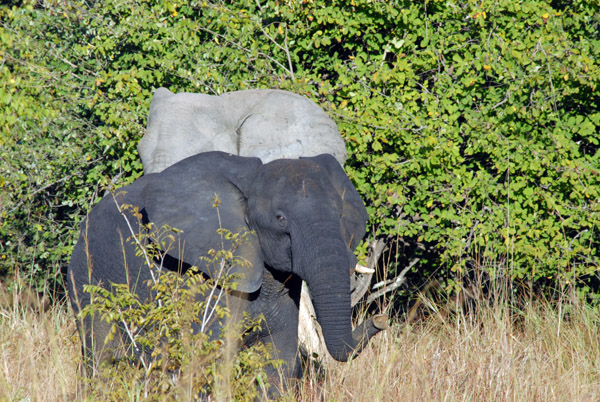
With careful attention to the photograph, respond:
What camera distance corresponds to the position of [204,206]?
4.69 meters

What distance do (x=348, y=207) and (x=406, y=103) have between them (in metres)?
2.19

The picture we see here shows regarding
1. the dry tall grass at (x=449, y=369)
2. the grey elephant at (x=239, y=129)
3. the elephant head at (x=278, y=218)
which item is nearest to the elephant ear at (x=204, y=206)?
the elephant head at (x=278, y=218)

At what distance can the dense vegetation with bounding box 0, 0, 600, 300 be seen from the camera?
21.2 feet

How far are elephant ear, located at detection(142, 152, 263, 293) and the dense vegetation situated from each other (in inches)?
69.3

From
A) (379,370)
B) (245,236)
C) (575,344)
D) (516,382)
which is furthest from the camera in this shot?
(575,344)

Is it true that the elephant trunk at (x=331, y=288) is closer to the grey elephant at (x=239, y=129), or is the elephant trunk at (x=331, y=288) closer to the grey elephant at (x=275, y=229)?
the grey elephant at (x=275, y=229)

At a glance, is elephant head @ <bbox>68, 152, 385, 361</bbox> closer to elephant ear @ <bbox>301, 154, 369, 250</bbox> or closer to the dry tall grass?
elephant ear @ <bbox>301, 154, 369, 250</bbox>

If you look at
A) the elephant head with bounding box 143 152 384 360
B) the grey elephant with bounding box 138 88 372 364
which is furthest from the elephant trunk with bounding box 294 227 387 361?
the grey elephant with bounding box 138 88 372 364

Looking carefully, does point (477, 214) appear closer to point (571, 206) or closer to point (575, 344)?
point (571, 206)

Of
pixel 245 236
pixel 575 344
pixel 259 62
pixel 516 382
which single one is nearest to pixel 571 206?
pixel 575 344

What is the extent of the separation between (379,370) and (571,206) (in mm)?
2424

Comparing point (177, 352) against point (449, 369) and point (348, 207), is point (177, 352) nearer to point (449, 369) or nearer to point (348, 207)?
point (348, 207)

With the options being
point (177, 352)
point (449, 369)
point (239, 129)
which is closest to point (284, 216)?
point (177, 352)

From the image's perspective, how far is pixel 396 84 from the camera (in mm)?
6805
